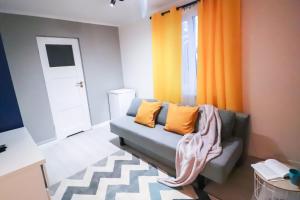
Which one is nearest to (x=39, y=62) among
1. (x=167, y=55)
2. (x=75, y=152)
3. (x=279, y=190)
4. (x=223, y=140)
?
(x=75, y=152)

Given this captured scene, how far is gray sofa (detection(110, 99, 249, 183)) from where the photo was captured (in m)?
1.62

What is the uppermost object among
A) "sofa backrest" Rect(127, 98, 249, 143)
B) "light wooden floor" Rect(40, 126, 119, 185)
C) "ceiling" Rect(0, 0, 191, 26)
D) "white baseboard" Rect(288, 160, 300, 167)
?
"ceiling" Rect(0, 0, 191, 26)

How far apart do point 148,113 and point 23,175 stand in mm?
1756

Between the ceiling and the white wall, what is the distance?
0.88ft

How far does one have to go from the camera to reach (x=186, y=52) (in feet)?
8.71

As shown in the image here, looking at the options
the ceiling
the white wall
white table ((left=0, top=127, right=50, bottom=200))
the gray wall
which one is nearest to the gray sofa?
the white wall

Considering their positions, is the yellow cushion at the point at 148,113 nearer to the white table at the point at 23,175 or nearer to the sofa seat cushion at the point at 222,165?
the sofa seat cushion at the point at 222,165

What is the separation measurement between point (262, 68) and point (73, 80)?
319 cm

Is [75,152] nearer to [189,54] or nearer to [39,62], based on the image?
[39,62]

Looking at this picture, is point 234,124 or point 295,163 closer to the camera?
point 295,163

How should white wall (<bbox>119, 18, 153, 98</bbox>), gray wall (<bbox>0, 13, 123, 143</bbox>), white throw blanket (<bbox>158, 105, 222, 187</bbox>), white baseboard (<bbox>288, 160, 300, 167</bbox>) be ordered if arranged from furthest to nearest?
1. white wall (<bbox>119, 18, 153, 98</bbox>)
2. gray wall (<bbox>0, 13, 123, 143</bbox>)
3. white baseboard (<bbox>288, 160, 300, 167</bbox>)
4. white throw blanket (<bbox>158, 105, 222, 187</bbox>)

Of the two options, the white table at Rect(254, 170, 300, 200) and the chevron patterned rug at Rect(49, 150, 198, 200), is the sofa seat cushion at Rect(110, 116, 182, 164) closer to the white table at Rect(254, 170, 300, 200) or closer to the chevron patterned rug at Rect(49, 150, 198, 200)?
the chevron patterned rug at Rect(49, 150, 198, 200)

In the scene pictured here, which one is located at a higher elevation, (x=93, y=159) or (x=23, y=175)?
(x=23, y=175)

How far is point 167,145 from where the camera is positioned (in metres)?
1.97
